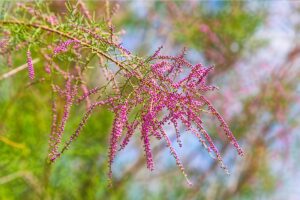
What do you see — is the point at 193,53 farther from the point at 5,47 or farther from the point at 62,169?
the point at 5,47

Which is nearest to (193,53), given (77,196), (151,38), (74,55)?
(151,38)

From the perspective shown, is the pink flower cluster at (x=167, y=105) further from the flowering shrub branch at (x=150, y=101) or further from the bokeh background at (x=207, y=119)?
the bokeh background at (x=207, y=119)

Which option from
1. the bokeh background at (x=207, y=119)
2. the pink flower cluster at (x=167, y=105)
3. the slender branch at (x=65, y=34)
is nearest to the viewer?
the pink flower cluster at (x=167, y=105)

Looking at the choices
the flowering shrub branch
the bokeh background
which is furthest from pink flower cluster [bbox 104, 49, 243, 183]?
the bokeh background

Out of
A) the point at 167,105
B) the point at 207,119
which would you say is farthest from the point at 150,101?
the point at 207,119

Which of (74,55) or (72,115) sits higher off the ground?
(72,115)

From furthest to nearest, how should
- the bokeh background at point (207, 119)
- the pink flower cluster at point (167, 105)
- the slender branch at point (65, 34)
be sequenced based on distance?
the bokeh background at point (207, 119) → the slender branch at point (65, 34) → the pink flower cluster at point (167, 105)

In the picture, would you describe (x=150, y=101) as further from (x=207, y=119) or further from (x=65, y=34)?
(x=207, y=119)

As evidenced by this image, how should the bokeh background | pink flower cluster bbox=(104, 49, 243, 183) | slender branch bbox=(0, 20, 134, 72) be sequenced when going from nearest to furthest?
pink flower cluster bbox=(104, 49, 243, 183) → slender branch bbox=(0, 20, 134, 72) → the bokeh background

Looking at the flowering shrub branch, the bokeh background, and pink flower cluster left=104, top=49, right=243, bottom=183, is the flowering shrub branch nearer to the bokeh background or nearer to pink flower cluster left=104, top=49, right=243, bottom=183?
pink flower cluster left=104, top=49, right=243, bottom=183

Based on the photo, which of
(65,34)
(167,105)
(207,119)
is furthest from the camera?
(207,119)

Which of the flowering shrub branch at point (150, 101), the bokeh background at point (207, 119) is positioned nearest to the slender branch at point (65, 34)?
the flowering shrub branch at point (150, 101)
